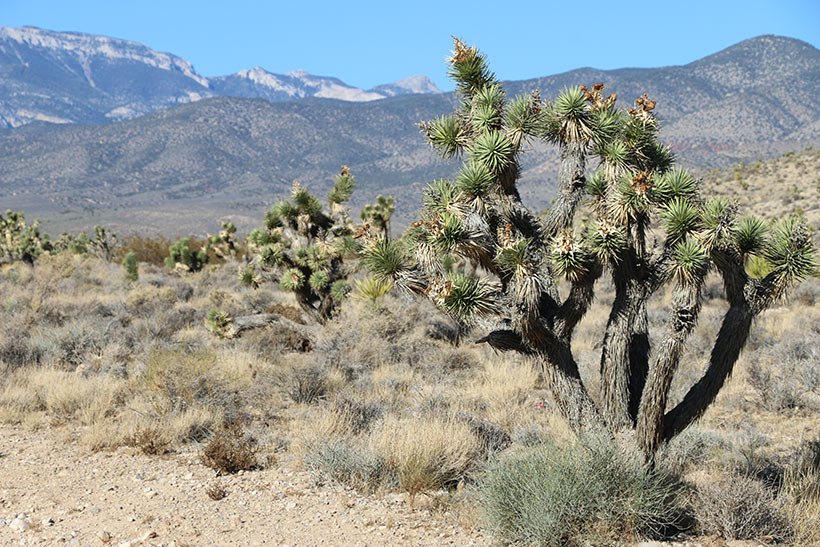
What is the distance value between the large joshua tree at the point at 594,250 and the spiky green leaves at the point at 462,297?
12 mm

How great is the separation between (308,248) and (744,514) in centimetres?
1051

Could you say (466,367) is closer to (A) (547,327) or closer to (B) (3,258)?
(A) (547,327)

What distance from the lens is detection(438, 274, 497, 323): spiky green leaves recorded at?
5.35 metres

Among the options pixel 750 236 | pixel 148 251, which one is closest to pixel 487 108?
pixel 750 236

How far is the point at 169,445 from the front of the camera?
7.26 m

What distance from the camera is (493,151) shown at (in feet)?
18.5

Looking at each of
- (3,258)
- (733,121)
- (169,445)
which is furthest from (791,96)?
(169,445)

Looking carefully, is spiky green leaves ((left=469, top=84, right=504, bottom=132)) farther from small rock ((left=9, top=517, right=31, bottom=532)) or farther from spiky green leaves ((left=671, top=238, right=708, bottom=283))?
small rock ((left=9, top=517, right=31, bottom=532))

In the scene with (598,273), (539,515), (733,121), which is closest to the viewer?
(539,515)

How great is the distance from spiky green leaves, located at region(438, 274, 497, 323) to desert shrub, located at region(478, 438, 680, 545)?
1245 mm

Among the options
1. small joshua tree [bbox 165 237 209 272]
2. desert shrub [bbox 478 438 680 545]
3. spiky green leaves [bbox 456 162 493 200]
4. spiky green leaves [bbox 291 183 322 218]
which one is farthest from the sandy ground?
small joshua tree [bbox 165 237 209 272]

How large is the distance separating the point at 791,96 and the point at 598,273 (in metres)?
168

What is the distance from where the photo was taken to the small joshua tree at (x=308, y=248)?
1357cm

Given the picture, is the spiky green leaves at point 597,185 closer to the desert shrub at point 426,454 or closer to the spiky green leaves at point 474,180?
the spiky green leaves at point 474,180
